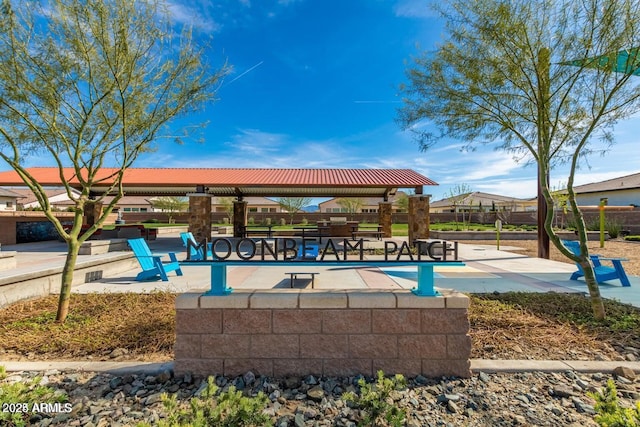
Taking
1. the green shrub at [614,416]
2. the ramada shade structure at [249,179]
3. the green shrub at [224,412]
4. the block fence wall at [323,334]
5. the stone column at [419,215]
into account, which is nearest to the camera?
the green shrub at [614,416]

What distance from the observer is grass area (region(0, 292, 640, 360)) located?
3510mm

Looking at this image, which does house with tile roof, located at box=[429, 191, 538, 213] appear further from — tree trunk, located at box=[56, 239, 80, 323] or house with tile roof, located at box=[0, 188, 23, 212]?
house with tile roof, located at box=[0, 188, 23, 212]

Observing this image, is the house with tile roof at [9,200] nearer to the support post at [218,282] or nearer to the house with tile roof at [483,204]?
the support post at [218,282]

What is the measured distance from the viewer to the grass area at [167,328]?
351 centimetres

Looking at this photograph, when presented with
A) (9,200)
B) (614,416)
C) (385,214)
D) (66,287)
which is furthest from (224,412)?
(9,200)

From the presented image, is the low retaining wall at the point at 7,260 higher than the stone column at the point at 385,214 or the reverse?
the reverse

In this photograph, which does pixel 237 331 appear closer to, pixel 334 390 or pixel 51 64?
pixel 334 390

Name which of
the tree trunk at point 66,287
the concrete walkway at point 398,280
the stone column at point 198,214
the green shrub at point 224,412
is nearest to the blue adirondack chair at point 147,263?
the concrete walkway at point 398,280

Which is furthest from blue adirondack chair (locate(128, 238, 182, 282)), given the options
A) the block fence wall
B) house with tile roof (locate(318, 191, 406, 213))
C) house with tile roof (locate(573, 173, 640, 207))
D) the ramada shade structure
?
house with tile roof (locate(573, 173, 640, 207))

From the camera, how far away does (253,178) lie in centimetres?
1493

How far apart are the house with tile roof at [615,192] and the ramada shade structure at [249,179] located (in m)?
27.3

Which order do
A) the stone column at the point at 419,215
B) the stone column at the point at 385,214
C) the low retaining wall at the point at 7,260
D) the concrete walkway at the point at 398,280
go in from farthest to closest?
the stone column at the point at 385,214 → the stone column at the point at 419,215 → the low retaining wall at the point at 7,260 → the concrete walkway at the point at 398,280

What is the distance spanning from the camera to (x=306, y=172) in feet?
54.2

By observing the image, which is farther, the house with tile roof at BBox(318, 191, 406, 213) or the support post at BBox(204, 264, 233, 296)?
the house with tile roof at BBox(318, 191, 406, 213)
